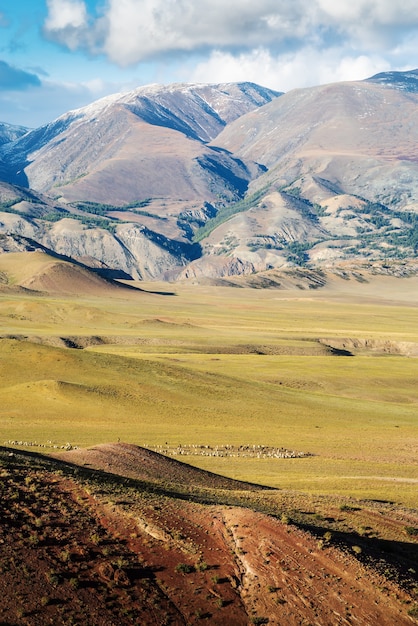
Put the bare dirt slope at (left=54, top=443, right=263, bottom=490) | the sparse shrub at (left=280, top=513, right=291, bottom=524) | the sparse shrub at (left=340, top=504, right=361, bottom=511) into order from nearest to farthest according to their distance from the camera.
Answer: the sparse shrub at (left=280, top=513, right=291, bottom=524) → the sparse shrub at (left=340, top=504, right=361, bottom=511) → the bare dirt slope at (left=54, top=443, right=263, bottom=490)

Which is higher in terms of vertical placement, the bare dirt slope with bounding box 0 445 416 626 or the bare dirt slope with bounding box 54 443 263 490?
the bare dirt slope with bounding box 0 445 416 626

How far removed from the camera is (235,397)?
275ft

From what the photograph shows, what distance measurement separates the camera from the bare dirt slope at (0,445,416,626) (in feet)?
76.9

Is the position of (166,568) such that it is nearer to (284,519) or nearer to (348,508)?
(284,519)

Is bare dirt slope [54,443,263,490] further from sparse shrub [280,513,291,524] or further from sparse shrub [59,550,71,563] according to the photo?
sparse shrub [59,550,71,563]

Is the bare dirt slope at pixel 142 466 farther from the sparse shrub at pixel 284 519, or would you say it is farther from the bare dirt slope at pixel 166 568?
the bare dirt slope at pixel 166 568

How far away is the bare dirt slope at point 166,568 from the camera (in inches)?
923

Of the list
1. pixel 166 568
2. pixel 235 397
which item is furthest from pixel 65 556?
pixel 235 397

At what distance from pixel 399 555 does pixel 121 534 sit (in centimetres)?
1088

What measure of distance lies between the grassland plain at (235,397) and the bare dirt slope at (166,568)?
15358 millimetres

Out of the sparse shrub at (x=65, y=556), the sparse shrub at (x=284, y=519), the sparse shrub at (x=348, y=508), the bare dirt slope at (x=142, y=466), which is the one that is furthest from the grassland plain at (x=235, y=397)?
the sparse shrub at (x=65, y=556)

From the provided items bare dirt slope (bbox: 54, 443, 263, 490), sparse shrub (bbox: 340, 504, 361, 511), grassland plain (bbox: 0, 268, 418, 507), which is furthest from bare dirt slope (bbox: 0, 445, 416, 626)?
grassland plain (bbox: 0, 268, 418, 507)

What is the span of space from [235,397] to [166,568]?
58.1 meters

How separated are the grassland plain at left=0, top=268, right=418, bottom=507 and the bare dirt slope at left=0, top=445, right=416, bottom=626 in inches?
605
